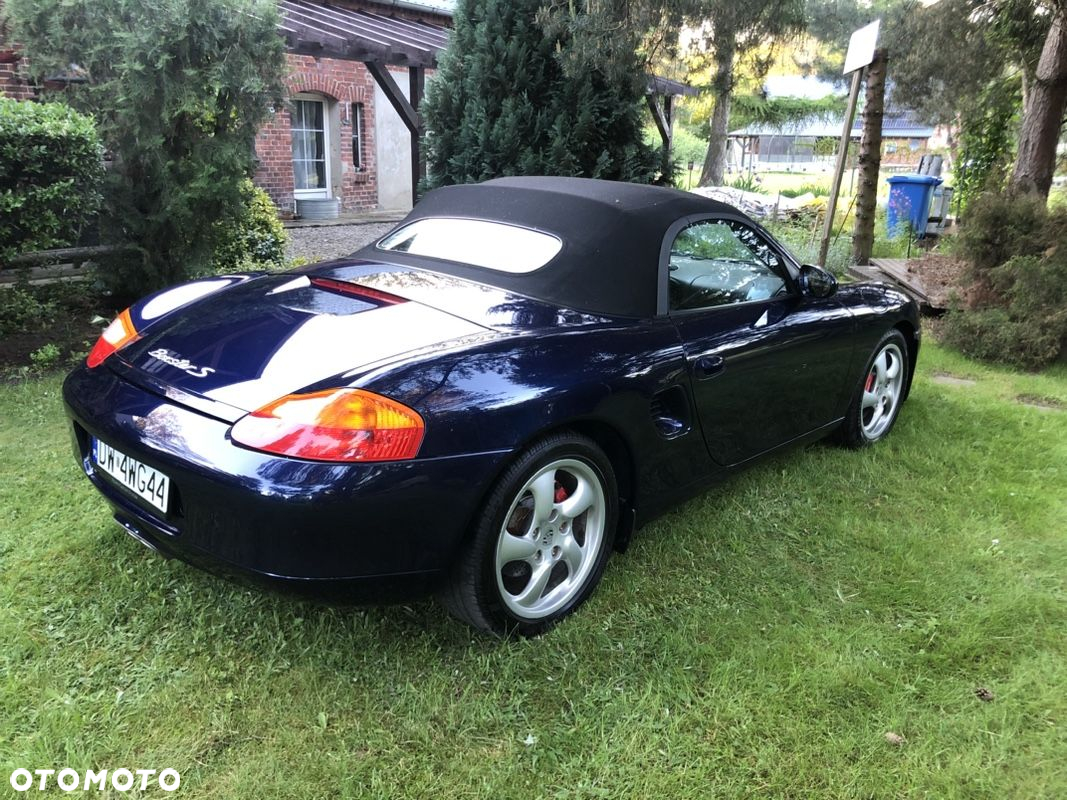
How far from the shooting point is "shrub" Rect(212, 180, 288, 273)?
632 cm

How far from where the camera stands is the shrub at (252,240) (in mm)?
6324

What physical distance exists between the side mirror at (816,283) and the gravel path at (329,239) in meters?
6.11

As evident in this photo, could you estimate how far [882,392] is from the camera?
4.24 meters

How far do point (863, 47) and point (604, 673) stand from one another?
638 centimetres

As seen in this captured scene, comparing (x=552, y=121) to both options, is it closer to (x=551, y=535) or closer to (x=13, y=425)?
→ (x=13, y=425)

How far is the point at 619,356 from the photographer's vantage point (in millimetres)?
2588

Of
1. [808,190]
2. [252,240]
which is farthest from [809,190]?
[252,240]

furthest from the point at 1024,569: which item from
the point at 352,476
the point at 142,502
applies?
the point at 142,502

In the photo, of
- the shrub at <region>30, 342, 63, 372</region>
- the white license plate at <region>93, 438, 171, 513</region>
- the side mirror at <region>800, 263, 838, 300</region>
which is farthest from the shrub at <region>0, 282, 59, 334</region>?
the side mirror at <region>800, 263, 838, 300</region>

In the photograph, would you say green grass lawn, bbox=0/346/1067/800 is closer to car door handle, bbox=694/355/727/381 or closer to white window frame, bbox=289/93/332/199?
car door handle, bbox=694/355/727/381

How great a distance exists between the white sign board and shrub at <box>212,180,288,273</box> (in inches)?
202

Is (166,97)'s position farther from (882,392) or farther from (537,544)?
(882,392)

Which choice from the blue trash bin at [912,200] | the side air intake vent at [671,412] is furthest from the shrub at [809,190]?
the side air intake vent at [671,412]

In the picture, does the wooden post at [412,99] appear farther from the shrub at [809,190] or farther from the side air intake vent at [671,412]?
the shrub at [809,190]
